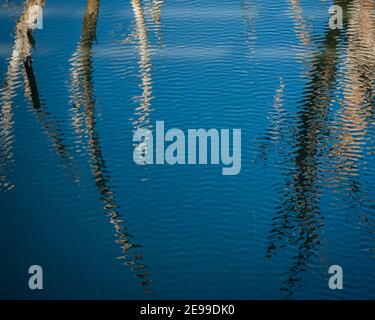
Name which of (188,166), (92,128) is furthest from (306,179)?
(92,128)

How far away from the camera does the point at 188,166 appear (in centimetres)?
2105

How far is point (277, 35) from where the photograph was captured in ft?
95.3

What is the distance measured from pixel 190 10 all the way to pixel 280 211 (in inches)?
588

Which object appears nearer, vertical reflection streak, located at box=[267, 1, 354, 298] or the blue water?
the blue water

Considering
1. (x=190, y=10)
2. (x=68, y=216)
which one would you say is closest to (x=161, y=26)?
(x=190, y=10)

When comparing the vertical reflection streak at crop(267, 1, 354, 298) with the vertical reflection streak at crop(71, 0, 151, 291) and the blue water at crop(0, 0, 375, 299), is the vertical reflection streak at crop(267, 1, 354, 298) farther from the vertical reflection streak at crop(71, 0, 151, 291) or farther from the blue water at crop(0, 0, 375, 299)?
the vertical reflection streak at crop(71, 0, 151, 291)

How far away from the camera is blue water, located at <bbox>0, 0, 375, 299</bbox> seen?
1717 cm

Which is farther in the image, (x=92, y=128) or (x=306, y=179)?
(x=92, y=128)

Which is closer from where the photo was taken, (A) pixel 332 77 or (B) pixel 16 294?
(B) pixel 16 294

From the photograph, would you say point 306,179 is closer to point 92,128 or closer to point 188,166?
point 188,166

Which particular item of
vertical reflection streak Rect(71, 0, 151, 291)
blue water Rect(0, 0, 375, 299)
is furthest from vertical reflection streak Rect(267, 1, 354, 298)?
vertical reflection streak Rect(71, 0, 151, 291)

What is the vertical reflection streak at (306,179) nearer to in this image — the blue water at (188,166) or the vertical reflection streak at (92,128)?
the blue water at (188,166)

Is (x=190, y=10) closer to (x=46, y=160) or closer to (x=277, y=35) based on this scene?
(x=277, y=35)
